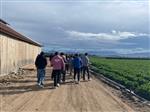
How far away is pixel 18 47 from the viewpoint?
115ft

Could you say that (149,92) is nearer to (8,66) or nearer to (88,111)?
(88,111)

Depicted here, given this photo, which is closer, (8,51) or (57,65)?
(57,65)

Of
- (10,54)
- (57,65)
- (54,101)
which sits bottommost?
(54,101)

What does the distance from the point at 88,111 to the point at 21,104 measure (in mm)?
2599

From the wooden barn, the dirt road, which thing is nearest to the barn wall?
the wooden barn

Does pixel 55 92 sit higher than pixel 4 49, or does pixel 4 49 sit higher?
pixel 4 49

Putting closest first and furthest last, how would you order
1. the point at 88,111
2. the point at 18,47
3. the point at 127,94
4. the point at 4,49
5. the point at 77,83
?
1. the point at 88,111
2. the point at 127,94
3. the point at 77,83
4. the point at 4,49
5. the point at 18,47

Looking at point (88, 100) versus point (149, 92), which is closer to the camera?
point (88, 100)

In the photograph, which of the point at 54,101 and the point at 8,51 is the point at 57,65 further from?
the point at 8,51

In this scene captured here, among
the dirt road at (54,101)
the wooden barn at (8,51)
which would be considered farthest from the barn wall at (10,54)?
the dirt road at (54,101)

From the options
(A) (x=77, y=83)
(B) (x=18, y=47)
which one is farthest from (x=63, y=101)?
(B) (x=18, y=47)

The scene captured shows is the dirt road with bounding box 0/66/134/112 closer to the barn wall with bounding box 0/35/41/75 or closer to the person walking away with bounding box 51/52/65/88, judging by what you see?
the person walking away with bounding box 51/52/65/88

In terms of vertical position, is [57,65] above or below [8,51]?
below

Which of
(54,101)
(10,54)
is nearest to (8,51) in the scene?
(10,54)
